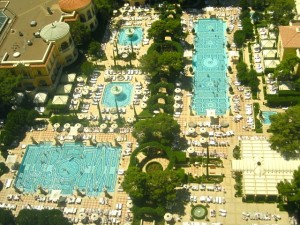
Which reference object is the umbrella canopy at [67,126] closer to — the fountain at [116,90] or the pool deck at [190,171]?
the pool deck at [190,171]

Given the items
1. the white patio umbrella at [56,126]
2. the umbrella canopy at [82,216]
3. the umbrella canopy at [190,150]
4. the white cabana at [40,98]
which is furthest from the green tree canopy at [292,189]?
the white cabana at [40,98]

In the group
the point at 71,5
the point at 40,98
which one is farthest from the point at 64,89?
the point at 71,5

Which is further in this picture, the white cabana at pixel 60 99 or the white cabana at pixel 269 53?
the white cabana at pixel 269 53

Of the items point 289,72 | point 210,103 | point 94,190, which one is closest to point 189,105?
point 210,103

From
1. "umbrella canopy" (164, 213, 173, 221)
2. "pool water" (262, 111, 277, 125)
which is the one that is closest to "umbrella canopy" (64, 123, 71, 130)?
"umbrella canopy" (164, 213, 173, 221)

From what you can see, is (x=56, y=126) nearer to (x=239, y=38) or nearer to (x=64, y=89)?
(x=64, y=89)

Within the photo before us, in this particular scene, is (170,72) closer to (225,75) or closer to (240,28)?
(225,75)

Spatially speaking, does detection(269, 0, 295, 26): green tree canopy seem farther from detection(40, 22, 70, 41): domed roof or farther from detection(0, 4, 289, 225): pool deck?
detection(40, 22, 70, 41): domed roof
